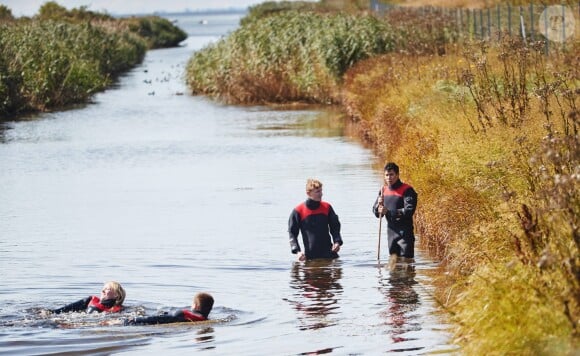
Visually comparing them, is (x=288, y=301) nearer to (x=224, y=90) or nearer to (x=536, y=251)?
(x=536, y=251)

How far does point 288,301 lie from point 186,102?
33012mm

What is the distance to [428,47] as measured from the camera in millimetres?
38125

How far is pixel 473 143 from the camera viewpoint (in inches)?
675

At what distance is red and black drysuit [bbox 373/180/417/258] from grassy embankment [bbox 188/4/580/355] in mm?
426

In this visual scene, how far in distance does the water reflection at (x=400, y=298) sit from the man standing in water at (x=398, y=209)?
0.67ft

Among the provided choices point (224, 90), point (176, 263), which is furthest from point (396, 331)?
point (224, 90)

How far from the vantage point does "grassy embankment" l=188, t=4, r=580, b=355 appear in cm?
926

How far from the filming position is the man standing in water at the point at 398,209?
1512cm

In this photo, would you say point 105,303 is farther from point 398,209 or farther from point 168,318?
point 398,209

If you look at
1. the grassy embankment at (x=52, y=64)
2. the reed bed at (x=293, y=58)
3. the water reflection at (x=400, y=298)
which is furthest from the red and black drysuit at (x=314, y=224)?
the reed bed at (x=293, y=58)

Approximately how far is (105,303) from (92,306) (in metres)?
0.13

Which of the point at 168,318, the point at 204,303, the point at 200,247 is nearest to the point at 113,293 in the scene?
the point at 168,318

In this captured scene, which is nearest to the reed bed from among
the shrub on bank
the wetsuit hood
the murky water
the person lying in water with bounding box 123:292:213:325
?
the shrub on bank

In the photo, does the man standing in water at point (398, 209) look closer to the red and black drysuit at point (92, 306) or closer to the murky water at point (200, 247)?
the murky water at point (200, 247)
